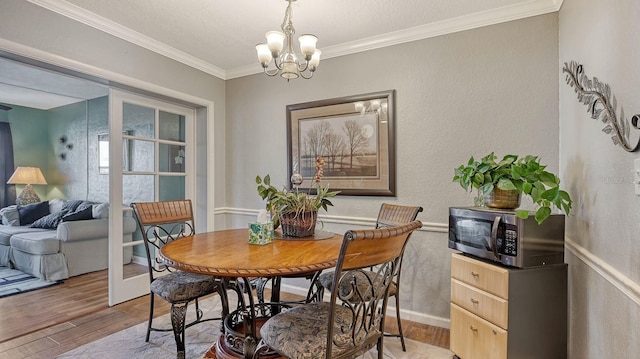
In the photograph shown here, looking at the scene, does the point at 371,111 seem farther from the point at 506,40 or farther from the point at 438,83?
the point at 506,40

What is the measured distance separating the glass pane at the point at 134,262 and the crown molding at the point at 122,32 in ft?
6.23

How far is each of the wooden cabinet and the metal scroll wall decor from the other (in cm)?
78

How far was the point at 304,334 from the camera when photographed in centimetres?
132

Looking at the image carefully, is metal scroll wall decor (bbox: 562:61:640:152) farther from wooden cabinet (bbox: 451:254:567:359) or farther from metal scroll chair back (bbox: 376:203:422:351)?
metal scroll chair back (bbox: 376:203:422:351)

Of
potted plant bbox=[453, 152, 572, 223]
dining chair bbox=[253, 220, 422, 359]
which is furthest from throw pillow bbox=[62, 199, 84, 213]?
potted plant bbox=[453, 152, 572, 223]

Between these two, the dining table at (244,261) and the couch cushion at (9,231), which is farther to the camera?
the couch cushion at (9,231)

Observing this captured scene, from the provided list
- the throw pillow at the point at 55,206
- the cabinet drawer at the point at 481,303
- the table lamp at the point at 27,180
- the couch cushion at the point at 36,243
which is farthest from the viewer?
the table lamp at the point at 27,180

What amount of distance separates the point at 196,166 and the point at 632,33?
3536 mm

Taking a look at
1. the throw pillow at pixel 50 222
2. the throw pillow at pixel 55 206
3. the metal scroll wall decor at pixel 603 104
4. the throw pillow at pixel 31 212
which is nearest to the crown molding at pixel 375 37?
the metal scroll wall decor at pixel 603 104

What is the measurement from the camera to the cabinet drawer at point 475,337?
1.65 meters

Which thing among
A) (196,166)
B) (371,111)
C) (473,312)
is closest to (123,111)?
(196,166)

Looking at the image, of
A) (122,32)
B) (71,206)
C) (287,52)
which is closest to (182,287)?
(287,52)

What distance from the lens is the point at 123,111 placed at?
292 centimetres

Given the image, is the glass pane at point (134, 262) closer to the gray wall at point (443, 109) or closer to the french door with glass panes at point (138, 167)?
the french door with glass panes at point (138, 167)
